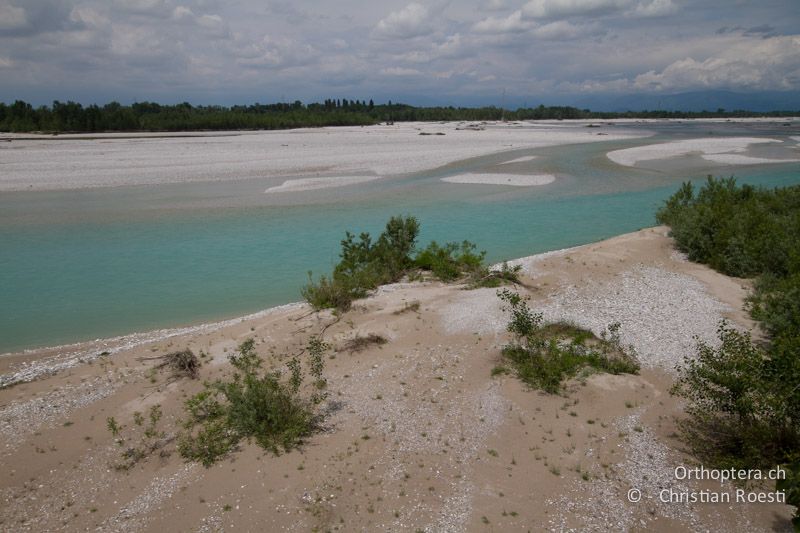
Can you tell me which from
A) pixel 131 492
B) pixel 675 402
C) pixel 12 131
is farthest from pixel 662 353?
pixel 12 131

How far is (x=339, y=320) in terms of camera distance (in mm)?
12750

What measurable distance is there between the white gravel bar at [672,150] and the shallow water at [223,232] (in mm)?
10034

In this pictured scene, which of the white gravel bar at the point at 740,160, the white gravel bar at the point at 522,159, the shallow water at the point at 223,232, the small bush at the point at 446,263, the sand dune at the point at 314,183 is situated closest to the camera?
the small bush at the point at 446,263

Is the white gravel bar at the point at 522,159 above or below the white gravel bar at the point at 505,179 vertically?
above

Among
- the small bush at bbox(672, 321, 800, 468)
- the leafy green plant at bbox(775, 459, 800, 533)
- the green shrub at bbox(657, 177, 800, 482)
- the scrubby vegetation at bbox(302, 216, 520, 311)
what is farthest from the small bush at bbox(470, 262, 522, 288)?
the leafy green plant at bbox(775, 459, 800, 533)

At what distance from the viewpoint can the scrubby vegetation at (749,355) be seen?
730 centimetres

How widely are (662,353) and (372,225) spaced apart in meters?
18.3

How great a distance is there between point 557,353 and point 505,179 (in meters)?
33.7

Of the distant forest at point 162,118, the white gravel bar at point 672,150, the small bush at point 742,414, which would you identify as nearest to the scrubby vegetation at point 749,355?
the small bush at point 742,414

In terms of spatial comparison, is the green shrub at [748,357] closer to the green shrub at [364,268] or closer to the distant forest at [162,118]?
the green shrub at [364,268]

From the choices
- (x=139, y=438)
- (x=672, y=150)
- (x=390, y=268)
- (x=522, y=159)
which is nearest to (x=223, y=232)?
(x=390, y=268)

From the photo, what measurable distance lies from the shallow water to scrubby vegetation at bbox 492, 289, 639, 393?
903 cm

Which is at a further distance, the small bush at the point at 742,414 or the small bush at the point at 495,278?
the small bush at the point at 495,278

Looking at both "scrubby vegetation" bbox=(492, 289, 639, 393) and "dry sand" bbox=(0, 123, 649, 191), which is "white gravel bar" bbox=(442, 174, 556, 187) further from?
"scrubby vegetation" bbox=(492, 289, 639, 393)
